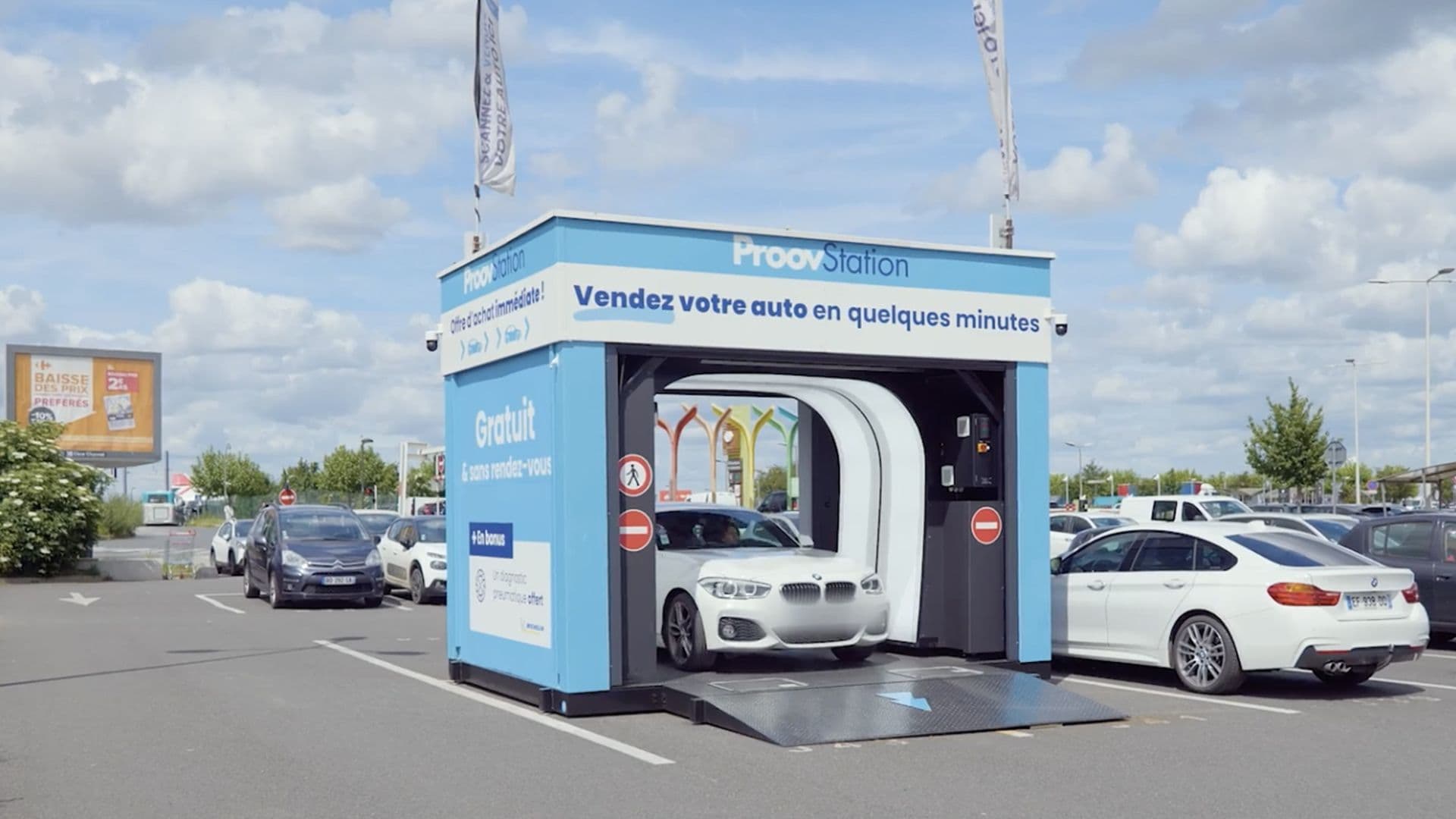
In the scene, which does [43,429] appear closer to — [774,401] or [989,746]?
[774,401]

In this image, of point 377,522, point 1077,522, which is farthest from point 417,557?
point 1077,522

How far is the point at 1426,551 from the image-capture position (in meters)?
16.7

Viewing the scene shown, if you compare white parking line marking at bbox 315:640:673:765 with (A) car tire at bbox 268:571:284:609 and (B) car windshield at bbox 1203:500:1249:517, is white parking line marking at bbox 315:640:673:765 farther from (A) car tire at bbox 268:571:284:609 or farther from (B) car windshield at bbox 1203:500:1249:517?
(B) car windshield at bbox 1203:500:1249:517

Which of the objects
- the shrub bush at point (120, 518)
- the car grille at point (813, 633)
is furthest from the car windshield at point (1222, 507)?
the shrub bush at point (120, 518)

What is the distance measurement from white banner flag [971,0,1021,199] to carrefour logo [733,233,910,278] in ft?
9.49

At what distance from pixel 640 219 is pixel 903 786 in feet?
16.5

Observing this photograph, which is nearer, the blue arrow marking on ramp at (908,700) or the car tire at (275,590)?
the blue arrow marking on ramp at (908,700)

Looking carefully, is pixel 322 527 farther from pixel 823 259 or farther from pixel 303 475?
pixel 303 475

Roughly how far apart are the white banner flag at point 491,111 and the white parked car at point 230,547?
22.1m

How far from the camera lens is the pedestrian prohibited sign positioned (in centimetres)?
1167

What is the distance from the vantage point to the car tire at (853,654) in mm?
13898

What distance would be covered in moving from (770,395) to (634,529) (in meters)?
3.90

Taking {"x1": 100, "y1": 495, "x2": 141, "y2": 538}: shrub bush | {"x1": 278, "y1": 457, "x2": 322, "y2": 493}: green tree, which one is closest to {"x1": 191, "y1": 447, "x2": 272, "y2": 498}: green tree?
{"x1": 278, "y1": 457, "x2": 322, "y2": 493}: green tree

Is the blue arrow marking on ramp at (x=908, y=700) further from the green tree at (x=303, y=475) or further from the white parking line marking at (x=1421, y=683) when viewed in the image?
the green tree at (x=303, y=475)
